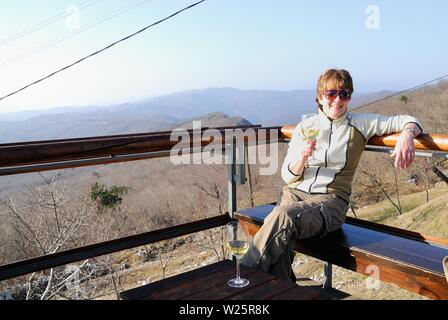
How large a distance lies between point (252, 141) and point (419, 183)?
18.8m

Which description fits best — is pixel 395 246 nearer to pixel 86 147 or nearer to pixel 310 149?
pixel 310 149

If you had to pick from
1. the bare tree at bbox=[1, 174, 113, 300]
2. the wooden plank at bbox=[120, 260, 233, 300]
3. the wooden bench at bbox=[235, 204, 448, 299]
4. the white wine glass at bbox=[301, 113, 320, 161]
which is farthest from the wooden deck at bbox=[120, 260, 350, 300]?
the bare tree at bbox=[1, 174, 113, 300]

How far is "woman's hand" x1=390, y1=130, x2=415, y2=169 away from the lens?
6.25 feet

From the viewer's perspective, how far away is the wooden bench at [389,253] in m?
1.68

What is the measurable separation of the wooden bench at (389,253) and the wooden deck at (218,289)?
49 centimetres

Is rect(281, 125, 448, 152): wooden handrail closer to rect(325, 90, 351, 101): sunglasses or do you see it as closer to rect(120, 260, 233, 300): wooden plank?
rect(325, 90, 351, 101): sunglasses

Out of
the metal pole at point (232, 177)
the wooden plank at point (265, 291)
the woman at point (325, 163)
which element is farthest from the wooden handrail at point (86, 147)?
the wooden plank at point (265, 291)

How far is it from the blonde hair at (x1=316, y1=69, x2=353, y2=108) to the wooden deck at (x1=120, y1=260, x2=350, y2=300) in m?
1.17

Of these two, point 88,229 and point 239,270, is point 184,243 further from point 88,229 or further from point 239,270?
point 239,270

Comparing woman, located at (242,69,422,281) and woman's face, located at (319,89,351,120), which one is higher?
woman's face, located at (319,89,351,120)

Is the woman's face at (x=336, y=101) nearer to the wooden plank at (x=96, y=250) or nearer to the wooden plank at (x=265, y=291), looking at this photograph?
the wooden plank at (x=96, y=250)

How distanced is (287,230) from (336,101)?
81cm

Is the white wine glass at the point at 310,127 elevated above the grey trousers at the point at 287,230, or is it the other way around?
the white wine glass at the point at 310,127
